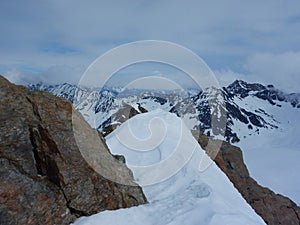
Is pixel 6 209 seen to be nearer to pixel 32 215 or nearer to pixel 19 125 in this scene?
pixel 32 215

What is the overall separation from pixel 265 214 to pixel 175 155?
2167cm

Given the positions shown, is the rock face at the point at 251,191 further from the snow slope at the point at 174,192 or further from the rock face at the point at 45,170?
the rock face at the point at 45,170

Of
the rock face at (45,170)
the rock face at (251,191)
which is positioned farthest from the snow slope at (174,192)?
the rock face at (251,191)

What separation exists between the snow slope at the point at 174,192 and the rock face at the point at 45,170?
2.16 feet

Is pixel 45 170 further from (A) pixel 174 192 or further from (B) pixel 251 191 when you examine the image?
(B) pixel 251 191

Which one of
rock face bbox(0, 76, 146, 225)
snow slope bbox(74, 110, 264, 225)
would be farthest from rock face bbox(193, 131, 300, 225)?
rock face bbox(0, 76, 146, 225)

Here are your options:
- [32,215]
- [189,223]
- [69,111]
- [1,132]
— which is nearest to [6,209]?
[32,215]

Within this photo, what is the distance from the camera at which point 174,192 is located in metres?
13.6

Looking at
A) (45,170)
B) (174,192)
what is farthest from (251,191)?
(45,170)

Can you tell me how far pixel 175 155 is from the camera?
17.0 metres

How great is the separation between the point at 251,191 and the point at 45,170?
28.2 metres

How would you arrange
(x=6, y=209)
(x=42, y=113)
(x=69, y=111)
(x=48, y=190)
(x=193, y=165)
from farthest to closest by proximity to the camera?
1. (x=193, y=165)
2. (x=69, y=111)
3. (x=42, y=113)
4. (x=48, y=190)
5. (x=6, y=209)

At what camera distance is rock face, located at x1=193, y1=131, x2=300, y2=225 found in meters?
30.3

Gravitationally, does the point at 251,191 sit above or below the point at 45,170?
above
